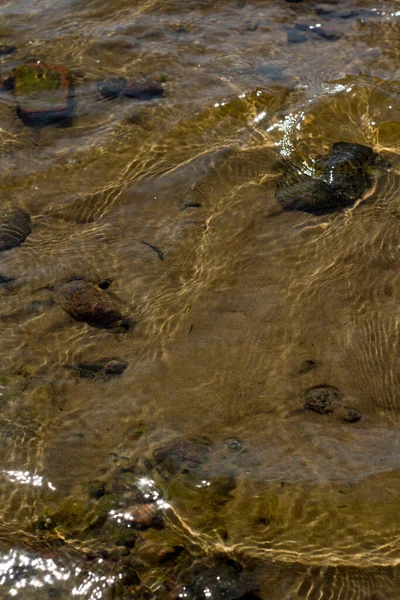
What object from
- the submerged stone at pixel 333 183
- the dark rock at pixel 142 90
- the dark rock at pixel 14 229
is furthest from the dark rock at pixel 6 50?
the submerged stone at pixel 333 183

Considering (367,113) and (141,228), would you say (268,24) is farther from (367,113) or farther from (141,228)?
(141,228)

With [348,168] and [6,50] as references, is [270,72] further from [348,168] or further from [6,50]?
[6,50]

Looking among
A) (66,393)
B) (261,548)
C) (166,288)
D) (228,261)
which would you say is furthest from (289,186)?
(261,548)

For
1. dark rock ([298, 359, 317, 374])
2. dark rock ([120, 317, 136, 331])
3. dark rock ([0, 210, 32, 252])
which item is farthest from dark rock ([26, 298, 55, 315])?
dark rock ([298, 359, 317, 374])

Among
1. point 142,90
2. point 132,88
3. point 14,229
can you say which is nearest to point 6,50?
point 132,88

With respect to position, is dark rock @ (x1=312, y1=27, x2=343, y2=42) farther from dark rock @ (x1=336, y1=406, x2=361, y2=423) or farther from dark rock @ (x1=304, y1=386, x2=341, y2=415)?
dark rock @ (x1=336, y1=406, x2=361, y2=423)

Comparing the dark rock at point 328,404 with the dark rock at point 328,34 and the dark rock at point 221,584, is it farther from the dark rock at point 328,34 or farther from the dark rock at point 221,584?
the dark rock at point 328,34
